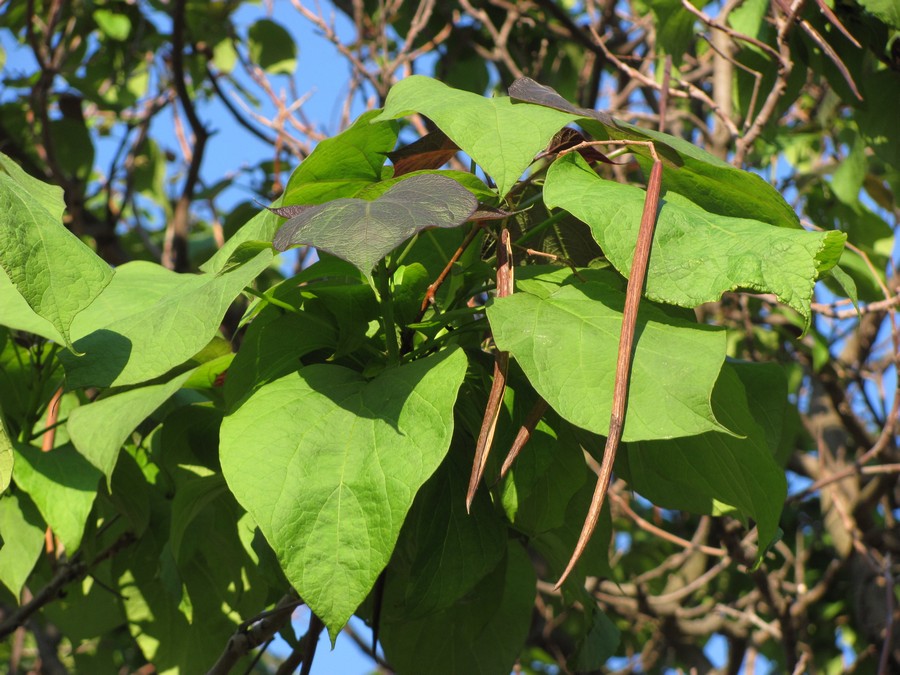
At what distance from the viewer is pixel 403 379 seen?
0.60 meters

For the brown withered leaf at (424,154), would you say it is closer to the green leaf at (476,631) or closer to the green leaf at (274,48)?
the green leaf at (476,631)

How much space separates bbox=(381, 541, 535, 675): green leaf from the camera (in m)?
0.79

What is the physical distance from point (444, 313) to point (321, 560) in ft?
0.69

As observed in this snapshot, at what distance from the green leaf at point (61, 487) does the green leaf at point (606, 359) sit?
1.17 ft

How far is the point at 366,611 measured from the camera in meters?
0.85

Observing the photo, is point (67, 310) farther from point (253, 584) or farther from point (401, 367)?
point (253, 584)

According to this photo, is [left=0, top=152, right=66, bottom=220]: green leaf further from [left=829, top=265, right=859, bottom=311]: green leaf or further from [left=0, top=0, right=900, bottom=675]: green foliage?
[left=829, top=265, right=859, bottom=311]: green leaf

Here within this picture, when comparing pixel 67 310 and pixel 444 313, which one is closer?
pixel 67 310

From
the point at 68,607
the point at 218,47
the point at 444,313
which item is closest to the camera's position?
the point at 444,313

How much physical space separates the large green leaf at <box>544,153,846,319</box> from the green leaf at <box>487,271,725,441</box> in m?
0.03

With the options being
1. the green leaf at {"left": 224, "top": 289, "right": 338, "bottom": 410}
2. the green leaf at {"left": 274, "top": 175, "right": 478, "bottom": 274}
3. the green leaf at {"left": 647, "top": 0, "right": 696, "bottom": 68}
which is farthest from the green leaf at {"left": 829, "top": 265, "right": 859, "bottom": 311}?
the green leaf at {"left": 647, "top": 0, "right": 696, "bottom": 68}

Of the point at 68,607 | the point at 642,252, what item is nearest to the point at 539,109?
the point at 642,252

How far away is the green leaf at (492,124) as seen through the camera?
58 cm

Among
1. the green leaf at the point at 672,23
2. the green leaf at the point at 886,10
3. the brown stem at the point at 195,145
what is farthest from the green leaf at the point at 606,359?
the brown stem at the point at 195,145
